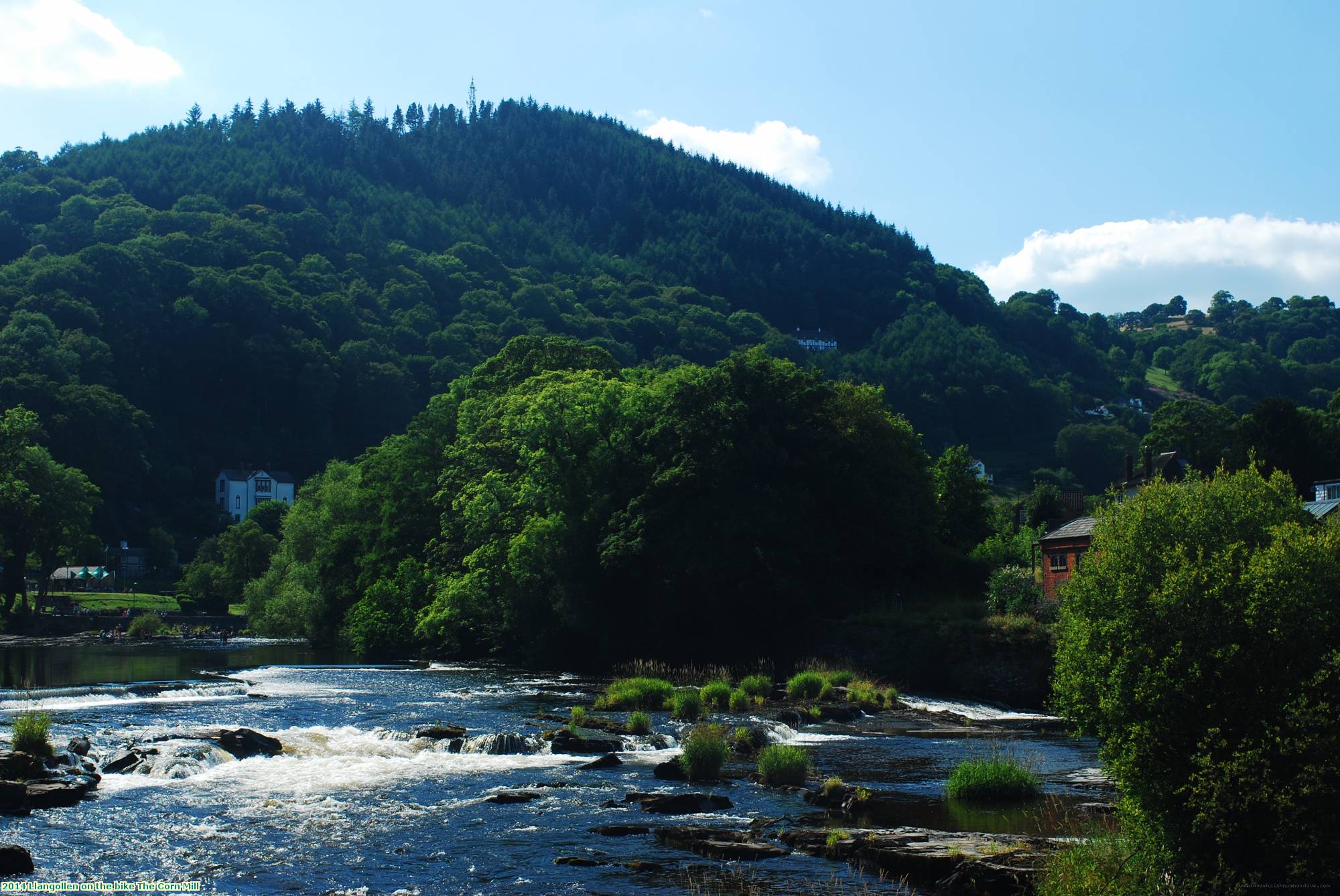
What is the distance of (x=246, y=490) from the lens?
17500 centimetres

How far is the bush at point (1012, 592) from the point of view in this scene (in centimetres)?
5431

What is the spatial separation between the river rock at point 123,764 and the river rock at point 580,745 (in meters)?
10.9

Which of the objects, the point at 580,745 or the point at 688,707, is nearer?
the point at 580,745

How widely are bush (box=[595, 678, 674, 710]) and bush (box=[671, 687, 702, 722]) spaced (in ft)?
8.60

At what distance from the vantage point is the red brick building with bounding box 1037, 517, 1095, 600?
62.1 m

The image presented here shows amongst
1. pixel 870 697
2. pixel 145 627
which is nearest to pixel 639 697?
pixel 870 697

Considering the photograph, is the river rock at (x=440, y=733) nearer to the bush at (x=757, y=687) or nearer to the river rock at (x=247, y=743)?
the river rock at (x=247, y=743)

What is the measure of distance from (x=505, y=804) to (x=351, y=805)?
3391 mm

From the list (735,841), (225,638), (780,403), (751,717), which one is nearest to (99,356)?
(225,638)

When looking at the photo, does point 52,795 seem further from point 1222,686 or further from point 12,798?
point 1222,686

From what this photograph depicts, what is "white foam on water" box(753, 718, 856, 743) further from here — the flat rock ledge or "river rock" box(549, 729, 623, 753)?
the flat rock ledge

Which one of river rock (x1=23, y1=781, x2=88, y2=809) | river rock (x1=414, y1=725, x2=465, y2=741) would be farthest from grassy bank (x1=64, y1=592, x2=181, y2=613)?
river rock (x1=23, y1=781, x2=88, y2=809)

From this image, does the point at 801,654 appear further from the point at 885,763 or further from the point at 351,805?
the point at 351,805

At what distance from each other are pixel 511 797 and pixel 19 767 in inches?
450
